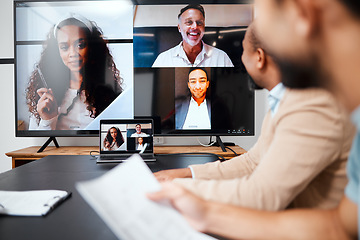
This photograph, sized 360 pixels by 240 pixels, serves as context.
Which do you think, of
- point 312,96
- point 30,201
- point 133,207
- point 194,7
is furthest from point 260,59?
point 194,7

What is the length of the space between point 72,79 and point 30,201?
1572 millimetres

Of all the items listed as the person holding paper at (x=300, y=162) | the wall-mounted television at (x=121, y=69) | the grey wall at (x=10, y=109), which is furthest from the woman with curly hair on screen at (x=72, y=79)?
the person holding paper at (x=300, y=162)

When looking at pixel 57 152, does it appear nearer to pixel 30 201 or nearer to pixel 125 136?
pixel 125 136

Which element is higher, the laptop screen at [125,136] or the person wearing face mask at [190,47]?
the person wearing face mask at [190,47]

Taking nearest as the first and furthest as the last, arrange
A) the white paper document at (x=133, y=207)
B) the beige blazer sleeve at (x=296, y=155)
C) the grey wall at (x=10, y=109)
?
the white paper document at (x=133, y=207) < the beige blazer sleeve at (x=296, y=155) < the grey wall at (x=10, y=109)

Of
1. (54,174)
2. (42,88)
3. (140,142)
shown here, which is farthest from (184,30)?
(54,174)

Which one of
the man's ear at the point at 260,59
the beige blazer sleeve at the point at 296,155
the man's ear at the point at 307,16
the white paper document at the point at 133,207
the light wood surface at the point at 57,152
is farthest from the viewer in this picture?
the light wood surface at the point at 57,152

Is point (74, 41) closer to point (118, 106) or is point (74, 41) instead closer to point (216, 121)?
point (118, 106)

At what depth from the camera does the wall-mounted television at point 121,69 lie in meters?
2.17

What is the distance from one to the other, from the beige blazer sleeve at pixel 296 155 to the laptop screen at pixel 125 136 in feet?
3.26

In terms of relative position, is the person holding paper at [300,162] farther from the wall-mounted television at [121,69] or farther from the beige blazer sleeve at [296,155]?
the wall-mounted television at [121,69]

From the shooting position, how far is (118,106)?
2207 mm

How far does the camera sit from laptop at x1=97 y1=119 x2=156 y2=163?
162 cm

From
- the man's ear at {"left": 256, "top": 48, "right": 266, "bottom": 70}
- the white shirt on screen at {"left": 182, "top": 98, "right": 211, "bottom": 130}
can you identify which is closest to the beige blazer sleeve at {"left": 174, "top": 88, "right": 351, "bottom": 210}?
the man's ear at {"left": 256, "top": 48, "right": 266, "bottom": 70}
